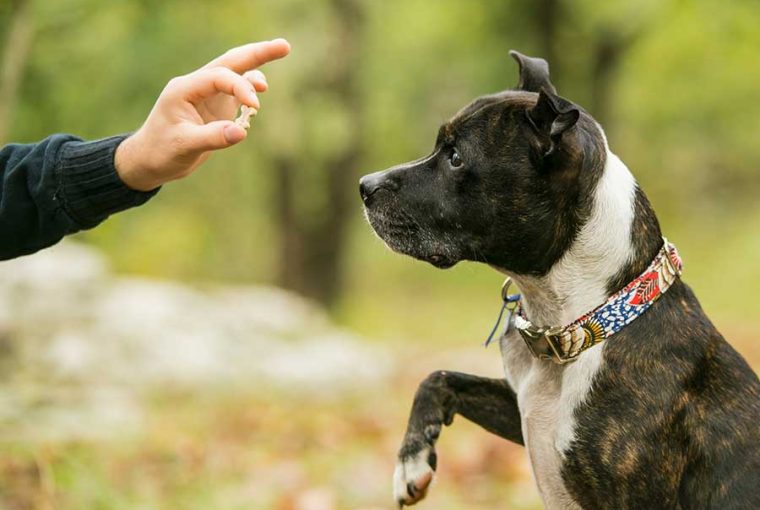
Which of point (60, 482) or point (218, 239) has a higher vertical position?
point (60, 482)

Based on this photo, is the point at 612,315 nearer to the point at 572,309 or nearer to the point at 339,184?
the point at 572,309

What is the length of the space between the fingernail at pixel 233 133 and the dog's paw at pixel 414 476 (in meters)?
1.33

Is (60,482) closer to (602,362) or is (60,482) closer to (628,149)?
(602,362)

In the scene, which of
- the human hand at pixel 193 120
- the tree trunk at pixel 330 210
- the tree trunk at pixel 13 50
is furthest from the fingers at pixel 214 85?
the tree trunk at pixel 330 210

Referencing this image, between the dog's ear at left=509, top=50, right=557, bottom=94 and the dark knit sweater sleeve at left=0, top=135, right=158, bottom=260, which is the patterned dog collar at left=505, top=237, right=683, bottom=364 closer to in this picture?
the dog's ear at left=509, top=50, right=557, bottom=94

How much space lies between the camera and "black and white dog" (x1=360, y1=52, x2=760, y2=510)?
306 cm

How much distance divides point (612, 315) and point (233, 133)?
1.28 m

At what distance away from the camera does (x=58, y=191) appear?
2.99 metres

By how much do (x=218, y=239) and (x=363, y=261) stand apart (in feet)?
21.1

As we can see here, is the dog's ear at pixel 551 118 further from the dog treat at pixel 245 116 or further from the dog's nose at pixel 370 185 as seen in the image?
the dog treat at pixel 245 116

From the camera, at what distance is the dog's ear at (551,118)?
121 inches

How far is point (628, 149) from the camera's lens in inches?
1089

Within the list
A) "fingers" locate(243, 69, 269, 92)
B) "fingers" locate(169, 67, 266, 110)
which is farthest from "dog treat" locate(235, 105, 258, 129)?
"fingers" locate(243, 69, 269, 92)

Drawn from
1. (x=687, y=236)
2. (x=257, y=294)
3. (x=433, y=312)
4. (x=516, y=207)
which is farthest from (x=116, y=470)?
(x=687, y=236)
